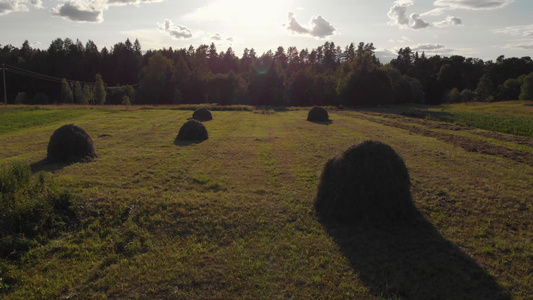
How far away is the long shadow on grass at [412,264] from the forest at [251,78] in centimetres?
6036

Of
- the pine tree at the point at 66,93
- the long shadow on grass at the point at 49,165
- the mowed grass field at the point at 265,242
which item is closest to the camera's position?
the mowed grass field at the point at 265,242

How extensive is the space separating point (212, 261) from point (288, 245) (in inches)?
67.4

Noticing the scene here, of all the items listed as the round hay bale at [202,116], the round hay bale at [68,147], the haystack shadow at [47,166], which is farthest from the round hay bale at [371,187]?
the round hay bale at [202,116]

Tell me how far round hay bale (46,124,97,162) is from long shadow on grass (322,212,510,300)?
483 inches

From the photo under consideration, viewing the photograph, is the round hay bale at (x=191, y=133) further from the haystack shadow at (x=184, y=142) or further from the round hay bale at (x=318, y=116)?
the round hay bale at (x=318, y=116)

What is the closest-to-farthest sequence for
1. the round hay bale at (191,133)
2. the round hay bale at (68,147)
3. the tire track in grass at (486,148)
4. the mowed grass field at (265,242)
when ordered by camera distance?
the mowed grass field at (265,242)
the round hay bale at (68,147)
the tire track in grass at (486,148)
the round hay bale at (191,133)

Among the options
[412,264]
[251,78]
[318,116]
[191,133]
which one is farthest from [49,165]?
[251,78]

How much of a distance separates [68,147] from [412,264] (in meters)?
14.6

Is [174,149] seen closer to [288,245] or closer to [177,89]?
[288,245]

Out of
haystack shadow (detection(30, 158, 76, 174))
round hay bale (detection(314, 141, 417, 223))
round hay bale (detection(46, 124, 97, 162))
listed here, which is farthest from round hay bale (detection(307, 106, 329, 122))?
round hay bale (detection(314, 141, 417, 223))

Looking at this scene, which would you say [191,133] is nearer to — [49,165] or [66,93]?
[49,165]

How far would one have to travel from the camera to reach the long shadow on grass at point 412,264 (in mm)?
5371

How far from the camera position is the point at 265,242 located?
23.0 ft

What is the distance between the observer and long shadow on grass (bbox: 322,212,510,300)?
5.37 metres
